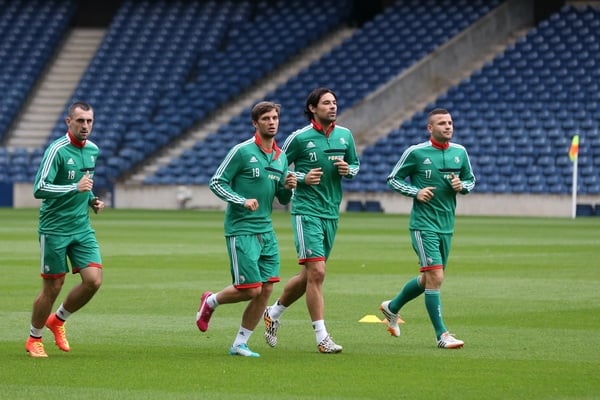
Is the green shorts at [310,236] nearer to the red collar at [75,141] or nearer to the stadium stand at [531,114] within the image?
the red collar at [75,141]

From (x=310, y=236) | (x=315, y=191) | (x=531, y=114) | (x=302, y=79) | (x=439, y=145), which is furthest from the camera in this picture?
(x=302, y=79)

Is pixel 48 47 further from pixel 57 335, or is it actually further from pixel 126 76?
pixel 57 335

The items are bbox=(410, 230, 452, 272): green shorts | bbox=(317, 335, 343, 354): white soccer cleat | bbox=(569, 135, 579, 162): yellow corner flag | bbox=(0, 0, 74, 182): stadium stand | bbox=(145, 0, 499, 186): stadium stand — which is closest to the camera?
bbox=(317, 335, 343, 354): white soccer cleat

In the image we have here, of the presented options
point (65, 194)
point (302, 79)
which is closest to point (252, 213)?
point (65, 194)

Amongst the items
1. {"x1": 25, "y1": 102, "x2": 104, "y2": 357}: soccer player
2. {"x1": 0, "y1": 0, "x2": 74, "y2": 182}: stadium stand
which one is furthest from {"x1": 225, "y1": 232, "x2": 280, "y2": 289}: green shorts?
{"x1": 0, "y1": 0, "x2": 74, "y2": 182}: stadium stand

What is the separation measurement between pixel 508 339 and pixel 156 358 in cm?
317

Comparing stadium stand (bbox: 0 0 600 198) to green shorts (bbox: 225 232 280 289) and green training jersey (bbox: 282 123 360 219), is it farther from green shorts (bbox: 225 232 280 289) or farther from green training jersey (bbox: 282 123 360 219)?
green shorts (bbox: 225 232 280 289)

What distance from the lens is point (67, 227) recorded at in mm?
11797

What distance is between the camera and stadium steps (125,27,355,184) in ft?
158

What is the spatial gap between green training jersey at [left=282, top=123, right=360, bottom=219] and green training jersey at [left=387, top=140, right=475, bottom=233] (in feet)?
1.70

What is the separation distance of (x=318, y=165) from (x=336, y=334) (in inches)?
64.2

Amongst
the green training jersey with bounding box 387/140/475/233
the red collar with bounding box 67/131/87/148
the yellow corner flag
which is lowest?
the yellow corner flag

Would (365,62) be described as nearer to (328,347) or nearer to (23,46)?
(23,46)

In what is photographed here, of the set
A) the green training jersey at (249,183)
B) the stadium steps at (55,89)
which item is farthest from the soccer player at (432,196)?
the stadium steps at (55,89)
